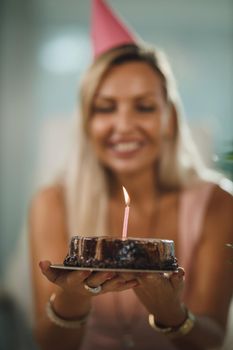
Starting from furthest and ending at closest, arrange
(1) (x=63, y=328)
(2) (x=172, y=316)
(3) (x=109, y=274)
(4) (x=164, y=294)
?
(1) (x=63, y=328) < (2) (x=172, y=316) < (4) (x=164, y=294) < (3) (x=109, y=274)

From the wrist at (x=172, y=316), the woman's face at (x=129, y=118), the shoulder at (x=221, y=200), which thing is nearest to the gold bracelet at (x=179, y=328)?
the wrist at (x=172, y=316)

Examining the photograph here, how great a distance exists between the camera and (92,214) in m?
1.37

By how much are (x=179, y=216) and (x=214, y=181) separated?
114 mm

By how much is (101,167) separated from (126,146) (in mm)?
77

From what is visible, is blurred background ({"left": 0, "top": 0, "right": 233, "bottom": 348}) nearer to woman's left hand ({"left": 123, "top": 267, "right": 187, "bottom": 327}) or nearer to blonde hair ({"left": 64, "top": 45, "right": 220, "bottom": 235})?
blonde hair ({"left": 64, "top": 45, "right": 220, "bottom": 235})

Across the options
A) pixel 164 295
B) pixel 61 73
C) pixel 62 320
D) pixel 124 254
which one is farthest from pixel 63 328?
pixel 61 73

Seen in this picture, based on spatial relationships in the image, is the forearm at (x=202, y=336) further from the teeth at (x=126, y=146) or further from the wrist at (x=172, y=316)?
the teeth at (x=126, y=146)

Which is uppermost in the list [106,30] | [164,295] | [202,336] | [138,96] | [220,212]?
[106,30]

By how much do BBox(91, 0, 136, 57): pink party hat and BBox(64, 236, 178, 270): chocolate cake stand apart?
0.74 metres

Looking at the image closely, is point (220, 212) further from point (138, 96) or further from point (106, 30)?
point (106, 30)

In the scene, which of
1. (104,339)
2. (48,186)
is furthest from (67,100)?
(104,339)

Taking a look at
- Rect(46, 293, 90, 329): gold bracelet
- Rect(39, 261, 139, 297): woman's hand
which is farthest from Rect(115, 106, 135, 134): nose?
Rect(39, 261, 139, 297): woman's hand

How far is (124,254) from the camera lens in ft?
2.46

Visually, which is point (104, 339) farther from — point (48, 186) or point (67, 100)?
point (67, 100)
